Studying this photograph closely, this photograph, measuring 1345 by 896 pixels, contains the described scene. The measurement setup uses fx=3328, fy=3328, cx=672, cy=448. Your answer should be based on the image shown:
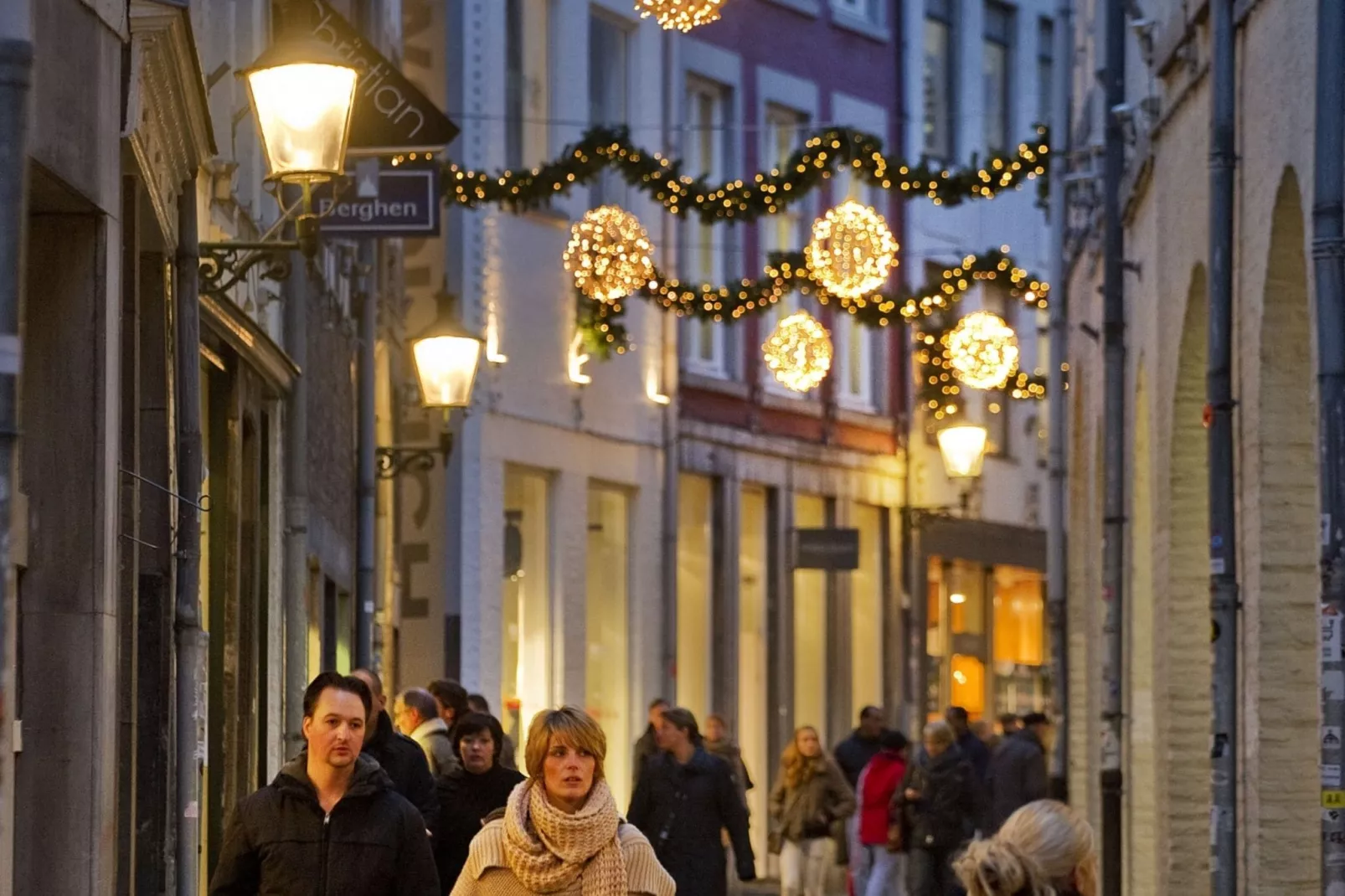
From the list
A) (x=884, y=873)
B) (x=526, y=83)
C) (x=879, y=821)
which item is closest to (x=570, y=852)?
(x=884, y=873)

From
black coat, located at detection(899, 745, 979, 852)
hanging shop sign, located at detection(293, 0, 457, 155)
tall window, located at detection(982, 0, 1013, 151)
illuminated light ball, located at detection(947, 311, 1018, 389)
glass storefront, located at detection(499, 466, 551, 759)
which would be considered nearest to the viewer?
hanging shop sign, located at detection(293, 0, 457, 155)

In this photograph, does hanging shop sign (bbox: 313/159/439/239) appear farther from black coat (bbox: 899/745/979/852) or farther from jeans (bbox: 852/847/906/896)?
jeans (bbox: 852/847/906/896)

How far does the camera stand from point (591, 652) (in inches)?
1200

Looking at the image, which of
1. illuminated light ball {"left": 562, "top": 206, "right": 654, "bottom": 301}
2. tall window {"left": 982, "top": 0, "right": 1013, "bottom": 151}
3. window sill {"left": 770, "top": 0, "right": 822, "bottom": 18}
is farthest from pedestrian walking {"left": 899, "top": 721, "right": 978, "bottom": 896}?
tall window {"left": 982, "top": 0, "right": 1013, "bottom": 151}

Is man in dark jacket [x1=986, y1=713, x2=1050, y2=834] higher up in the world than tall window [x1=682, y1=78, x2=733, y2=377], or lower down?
lower down

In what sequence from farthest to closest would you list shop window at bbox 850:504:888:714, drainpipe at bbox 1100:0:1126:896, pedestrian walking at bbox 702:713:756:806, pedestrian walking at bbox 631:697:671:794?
shop window at bbox 850:504:888:714 → pedestrian walking at bbox 702:713:756:806 → pedestrian walking at bbox 631:697:671:794 → drainpipe at bbox 1100:0:1126:896

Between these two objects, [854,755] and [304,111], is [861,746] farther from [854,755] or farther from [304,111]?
[304,111]

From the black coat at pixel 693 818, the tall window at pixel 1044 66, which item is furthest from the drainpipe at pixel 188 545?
the tall window at pixel 1044 66

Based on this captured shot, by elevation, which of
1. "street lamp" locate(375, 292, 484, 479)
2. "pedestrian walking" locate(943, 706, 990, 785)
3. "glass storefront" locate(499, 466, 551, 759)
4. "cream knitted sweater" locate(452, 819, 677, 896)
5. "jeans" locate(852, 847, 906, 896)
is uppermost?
"street lamp" locate(375, 292, 484, 479)

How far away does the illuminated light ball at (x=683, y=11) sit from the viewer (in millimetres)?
16134

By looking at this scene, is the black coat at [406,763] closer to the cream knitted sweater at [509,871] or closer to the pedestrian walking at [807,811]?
the cream knitted sweater at [509,871]

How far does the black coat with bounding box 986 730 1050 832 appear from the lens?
23.8m

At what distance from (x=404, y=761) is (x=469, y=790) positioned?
0.57m

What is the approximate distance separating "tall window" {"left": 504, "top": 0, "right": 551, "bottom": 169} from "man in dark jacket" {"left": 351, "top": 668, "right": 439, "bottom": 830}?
16.4 metres
